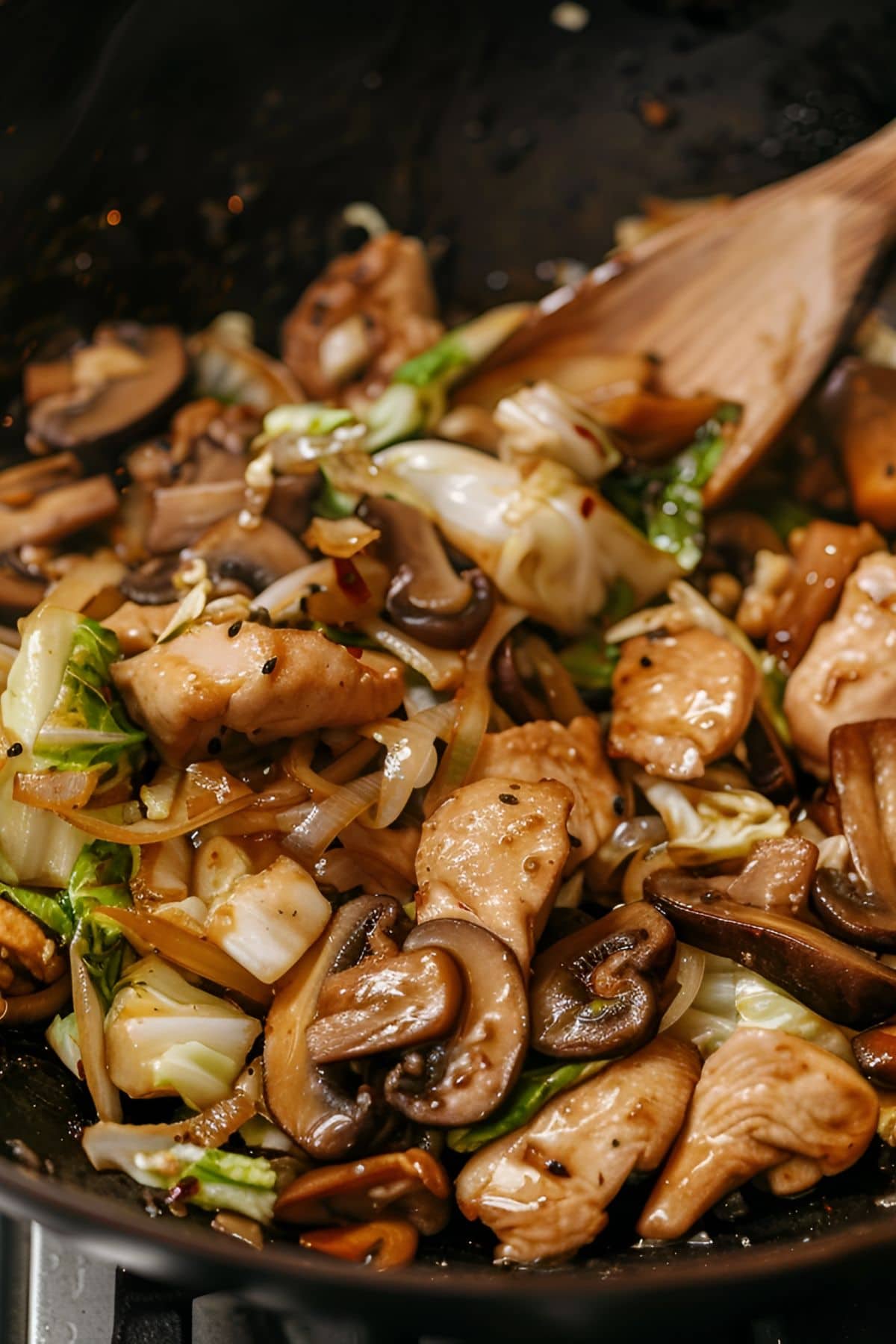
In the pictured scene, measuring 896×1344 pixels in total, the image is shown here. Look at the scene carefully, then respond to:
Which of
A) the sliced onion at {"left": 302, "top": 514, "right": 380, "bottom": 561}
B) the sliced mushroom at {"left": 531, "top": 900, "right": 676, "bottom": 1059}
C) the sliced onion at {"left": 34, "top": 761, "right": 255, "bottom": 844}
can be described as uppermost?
the sliced onion at {"left": 302, "top": 514, "right": 380, "bottom": 561}

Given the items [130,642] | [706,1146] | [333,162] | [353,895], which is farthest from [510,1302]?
[333,162]

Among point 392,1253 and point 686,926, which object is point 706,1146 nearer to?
point 686,926

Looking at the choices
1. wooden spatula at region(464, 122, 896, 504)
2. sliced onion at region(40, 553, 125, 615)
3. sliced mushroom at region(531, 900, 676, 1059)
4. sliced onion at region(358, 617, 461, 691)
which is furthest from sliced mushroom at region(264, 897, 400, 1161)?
wooden spatula at region(464, 122, 896, 504)

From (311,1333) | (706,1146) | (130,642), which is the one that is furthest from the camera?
(130,642)

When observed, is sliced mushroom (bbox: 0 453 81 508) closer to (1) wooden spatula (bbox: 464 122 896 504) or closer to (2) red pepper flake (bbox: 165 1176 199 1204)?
(1) wooden spatula (bbox: 464 122 896 504)

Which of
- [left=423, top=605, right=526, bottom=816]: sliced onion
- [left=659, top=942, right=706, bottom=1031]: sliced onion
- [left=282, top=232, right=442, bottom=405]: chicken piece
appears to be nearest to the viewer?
[left=659, top=942, right=706, bottom=1031]: sliced onion

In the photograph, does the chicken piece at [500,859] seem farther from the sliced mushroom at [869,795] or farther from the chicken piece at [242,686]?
the sliced mushroom at [869,795]
